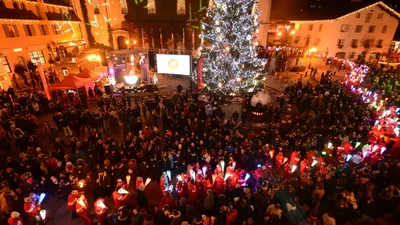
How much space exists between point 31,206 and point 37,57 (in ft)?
86.2

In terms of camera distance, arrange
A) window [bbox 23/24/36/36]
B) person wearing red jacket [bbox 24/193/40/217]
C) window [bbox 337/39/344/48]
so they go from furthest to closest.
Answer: window [bbox 337/39/344/48]
window [bbox 23/24/36/36]
person wearing red jacket [bbox 24/193/40/217]

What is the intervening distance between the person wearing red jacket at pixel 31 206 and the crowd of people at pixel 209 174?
3cm

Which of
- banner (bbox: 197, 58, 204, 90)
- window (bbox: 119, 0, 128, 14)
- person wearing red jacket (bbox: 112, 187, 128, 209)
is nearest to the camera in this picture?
Result: person wearing red jacket (bbox: 112, 187, 128, 209)

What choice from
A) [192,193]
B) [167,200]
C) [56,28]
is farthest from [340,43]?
[56,28]

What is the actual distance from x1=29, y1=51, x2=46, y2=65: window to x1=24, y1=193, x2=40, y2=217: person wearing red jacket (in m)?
25.2

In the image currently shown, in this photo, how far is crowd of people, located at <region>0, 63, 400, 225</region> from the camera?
7598 millimetres

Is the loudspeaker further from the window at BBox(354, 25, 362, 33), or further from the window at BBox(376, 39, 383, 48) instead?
the window at BBox(376, 39, 383, 48)

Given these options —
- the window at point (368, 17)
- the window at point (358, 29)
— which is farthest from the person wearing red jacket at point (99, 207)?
the window at point (368, 17)

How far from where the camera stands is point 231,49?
57.0 feet

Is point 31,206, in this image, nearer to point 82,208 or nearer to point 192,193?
point 82,208

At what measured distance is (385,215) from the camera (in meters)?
8.56

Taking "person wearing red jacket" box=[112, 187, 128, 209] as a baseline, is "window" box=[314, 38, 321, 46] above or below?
above

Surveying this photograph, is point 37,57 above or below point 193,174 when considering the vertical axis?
above

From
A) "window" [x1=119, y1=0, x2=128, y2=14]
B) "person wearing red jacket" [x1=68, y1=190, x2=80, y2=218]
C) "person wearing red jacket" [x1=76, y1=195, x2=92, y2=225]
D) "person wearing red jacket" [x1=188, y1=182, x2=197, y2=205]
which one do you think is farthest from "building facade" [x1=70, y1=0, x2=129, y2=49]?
"person wearing red jacket" [x1=188, y1=182, x2=197, y2=205]
